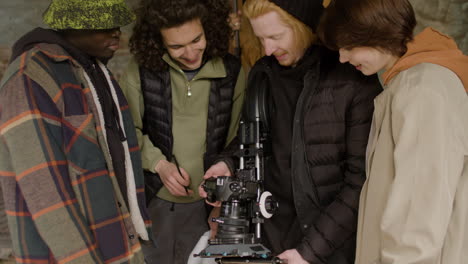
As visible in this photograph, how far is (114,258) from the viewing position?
131 cm

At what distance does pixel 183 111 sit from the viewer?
171 centimetres

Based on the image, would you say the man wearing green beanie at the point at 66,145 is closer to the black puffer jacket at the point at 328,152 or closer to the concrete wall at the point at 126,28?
the black puffer jacket at the point at 328,152

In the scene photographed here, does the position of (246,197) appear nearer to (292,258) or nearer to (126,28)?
(292,258)

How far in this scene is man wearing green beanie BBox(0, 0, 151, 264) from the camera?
3.72 feet

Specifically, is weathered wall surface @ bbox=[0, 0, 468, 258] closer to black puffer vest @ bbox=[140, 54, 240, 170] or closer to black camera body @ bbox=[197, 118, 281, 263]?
black puffer vest @ bbox=[140, 54, 240, 170]

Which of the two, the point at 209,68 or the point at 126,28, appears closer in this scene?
the point at 209,68

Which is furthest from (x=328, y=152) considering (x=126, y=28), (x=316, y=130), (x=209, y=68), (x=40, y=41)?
(x=126, y=28)

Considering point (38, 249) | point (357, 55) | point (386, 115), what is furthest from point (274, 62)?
point (38, 249)

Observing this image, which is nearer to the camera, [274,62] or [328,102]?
[328,102]

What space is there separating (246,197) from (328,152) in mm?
324

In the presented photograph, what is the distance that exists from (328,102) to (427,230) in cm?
50

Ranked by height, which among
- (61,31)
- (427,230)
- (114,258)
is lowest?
(114,258)

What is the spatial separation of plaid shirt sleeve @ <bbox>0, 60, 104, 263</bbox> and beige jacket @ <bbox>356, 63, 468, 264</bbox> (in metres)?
0.87

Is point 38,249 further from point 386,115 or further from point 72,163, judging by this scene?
point 386,115
